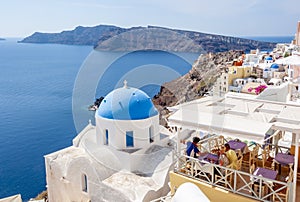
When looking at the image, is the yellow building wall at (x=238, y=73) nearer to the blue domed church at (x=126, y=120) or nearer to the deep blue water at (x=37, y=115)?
the deep blue water at (x=37, y=115)

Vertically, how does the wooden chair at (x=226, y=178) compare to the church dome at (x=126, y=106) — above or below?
below

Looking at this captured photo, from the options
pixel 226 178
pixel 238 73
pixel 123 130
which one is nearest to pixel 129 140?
pixel 123 130

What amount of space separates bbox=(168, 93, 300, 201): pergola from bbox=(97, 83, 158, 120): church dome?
13.4ft

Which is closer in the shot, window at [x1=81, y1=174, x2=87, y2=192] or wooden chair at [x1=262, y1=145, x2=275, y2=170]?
wooden chair at [x1=262, y1=145, x2=275, y2=170]

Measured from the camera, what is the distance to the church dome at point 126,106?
1183 cm

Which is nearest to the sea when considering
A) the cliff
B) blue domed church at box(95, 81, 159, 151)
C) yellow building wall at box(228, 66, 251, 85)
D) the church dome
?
the cliff

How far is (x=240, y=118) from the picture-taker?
676cm

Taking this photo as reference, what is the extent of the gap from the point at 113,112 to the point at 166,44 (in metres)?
84.7

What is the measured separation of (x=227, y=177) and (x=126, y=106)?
19.3 ft

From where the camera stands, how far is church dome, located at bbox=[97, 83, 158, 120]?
38.8 ft

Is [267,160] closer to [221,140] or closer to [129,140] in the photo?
[221,140]

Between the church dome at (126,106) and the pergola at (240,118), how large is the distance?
4.08 m

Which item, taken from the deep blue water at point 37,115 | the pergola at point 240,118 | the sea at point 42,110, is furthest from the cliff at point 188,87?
the pergola at point 240,118

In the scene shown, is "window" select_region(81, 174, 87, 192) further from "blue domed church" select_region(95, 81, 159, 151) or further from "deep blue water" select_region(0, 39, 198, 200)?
"deep blue water" select_region(0, 39, 198, 200)
